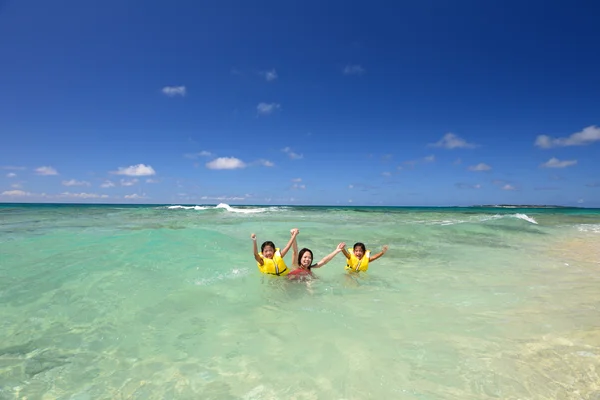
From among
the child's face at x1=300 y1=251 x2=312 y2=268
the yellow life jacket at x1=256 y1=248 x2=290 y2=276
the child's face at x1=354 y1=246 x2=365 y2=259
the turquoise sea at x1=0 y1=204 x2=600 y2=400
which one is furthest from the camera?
the child's face at x1=354 y1=246 x2=365 y2=259

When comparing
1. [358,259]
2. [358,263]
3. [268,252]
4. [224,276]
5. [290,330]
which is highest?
[268,252]

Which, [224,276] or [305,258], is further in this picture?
[224,276]

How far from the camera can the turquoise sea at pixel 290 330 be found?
12.2 feet

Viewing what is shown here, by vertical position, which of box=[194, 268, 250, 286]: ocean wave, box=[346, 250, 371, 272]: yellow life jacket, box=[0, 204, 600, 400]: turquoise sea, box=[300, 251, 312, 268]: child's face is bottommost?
box=[0, 204, 600, 400]: turquoise sea

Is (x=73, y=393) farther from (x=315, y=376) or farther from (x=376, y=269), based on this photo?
(x=376, y=269)

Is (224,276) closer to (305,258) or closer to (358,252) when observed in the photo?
(305,258)

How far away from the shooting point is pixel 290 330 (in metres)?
5.12

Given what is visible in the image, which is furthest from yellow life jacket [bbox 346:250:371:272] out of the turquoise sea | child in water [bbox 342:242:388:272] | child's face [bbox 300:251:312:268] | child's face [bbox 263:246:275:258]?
child's face [bbox 263:246:275:258]

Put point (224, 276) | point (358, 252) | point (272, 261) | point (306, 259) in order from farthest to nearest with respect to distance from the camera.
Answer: point (358, 252) < point (224, 276) < point (306, 259) < point (272, 261)

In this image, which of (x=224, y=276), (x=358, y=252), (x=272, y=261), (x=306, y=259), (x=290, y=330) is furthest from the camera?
(x=358, y=252)

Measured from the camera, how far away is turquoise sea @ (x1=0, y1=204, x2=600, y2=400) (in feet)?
12.2

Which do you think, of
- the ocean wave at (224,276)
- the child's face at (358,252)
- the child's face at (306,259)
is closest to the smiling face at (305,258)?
the child's face at (306,259)

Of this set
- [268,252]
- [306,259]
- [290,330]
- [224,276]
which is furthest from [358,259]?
[290,330]

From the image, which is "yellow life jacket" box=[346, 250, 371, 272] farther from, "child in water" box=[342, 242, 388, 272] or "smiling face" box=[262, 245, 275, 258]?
"smiling face" box=[262, 245, 275, 258]
